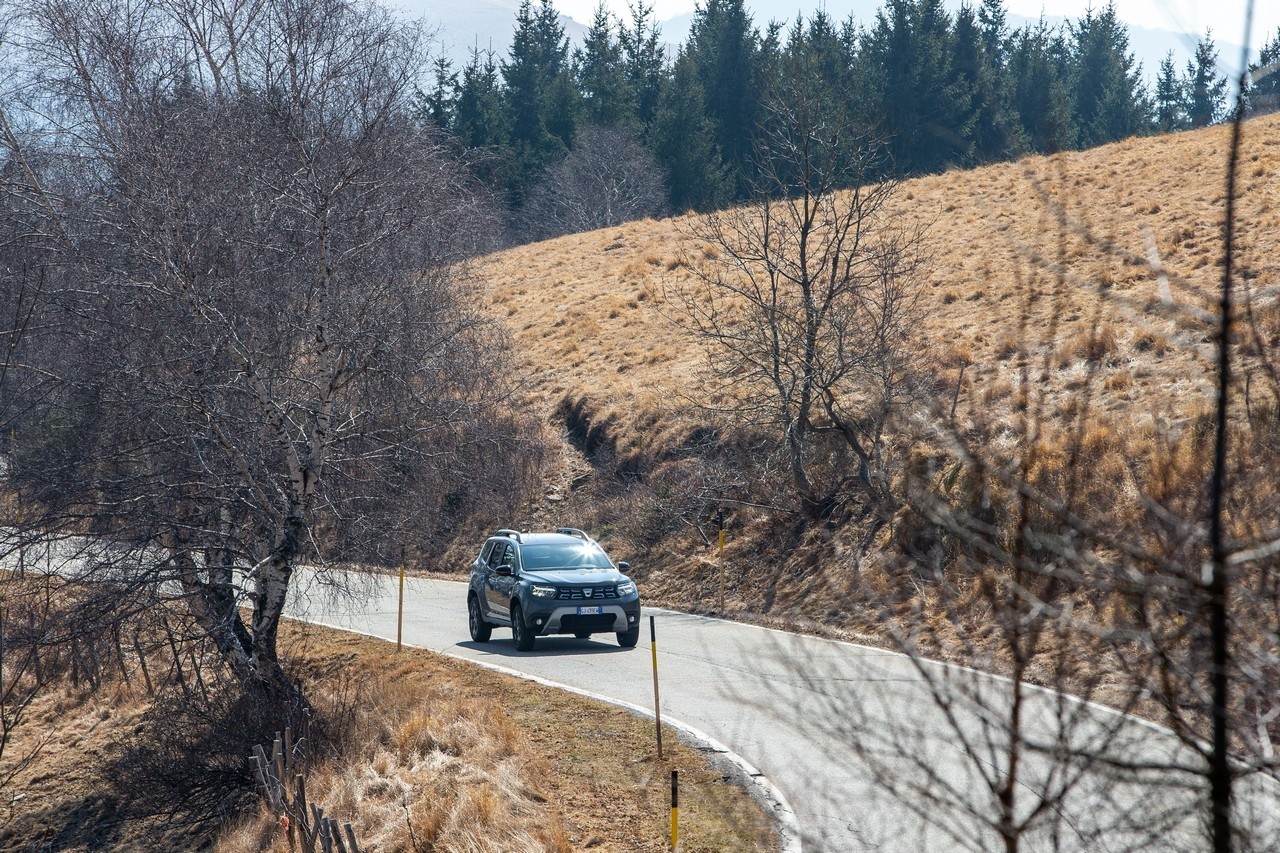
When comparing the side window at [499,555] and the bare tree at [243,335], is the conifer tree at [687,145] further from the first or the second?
the bare tree at [243,335]

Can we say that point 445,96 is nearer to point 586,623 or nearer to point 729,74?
point 729,74

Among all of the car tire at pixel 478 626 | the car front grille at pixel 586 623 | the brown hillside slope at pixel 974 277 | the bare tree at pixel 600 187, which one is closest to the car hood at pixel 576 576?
the car front grille at pixel 586 623

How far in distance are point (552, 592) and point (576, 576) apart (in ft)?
1.73

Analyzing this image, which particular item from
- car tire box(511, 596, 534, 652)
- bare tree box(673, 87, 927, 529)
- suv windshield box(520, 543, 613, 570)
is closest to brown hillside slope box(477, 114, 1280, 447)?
bare tree box(673, 87, 927, 529)

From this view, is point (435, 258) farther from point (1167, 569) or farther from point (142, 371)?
point (1167, 569)

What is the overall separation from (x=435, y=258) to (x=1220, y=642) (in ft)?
56.3

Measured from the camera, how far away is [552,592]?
724 inches

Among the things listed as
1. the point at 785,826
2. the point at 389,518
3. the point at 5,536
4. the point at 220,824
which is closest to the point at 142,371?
the point at 5,536

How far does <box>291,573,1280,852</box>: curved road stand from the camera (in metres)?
3.60

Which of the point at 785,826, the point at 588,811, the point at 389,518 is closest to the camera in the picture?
the point at 785,826

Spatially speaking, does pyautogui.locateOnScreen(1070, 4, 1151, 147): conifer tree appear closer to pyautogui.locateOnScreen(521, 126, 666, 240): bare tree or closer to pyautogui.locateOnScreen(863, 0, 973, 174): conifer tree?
pyautogui.locateOnScreen(863, 0, 973, 174): conifer tree

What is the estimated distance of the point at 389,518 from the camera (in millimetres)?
16484

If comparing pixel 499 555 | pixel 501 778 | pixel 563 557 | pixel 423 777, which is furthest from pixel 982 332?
pixel 501 778

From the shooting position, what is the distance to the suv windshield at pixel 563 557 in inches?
758
